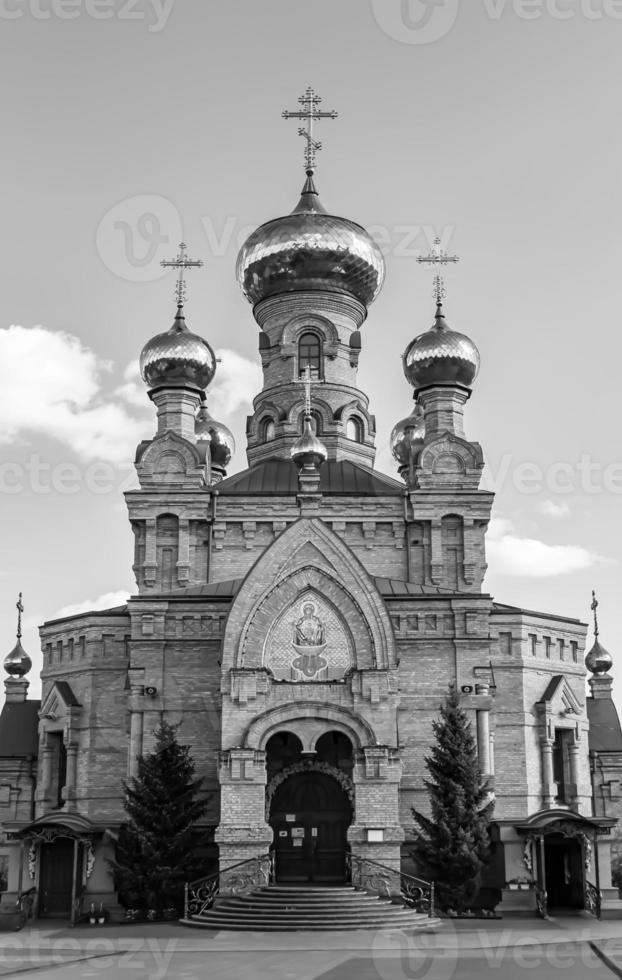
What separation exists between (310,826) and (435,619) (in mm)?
5333

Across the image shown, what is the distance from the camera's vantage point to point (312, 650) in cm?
2450

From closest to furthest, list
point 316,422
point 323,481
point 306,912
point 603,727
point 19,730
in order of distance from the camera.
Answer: point 306,912
point 323,481
point 316,422
point 19,730
point 603,727

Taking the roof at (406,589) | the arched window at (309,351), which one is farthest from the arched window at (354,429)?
the roof at (406,589)

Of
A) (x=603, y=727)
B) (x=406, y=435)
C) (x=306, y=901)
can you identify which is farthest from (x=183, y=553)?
(x=603, y=727)

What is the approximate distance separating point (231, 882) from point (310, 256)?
17553 millimetres

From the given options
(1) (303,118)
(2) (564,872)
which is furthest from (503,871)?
(1) (303,118)

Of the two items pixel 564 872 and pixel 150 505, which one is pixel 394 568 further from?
pixel 564 872

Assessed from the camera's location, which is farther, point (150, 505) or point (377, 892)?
point (150, 505)

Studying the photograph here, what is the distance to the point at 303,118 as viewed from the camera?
1396 inches

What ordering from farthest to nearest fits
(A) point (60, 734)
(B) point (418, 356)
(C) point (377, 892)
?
1. (B) point (418, 356)
2. (A) point (60, 734)
3. (C) point (377, 892)

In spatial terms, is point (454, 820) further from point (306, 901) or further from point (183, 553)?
point (183, 553)

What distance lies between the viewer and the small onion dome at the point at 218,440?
38469 millimetres

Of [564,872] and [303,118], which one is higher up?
[303,118]

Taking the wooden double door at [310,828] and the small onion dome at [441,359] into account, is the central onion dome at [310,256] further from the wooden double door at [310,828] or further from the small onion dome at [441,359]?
the wooden double door at [310,828]
